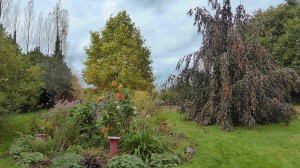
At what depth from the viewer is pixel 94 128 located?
332 inches

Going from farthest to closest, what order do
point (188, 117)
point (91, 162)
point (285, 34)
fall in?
point (285, 34), point (188, 117), point (91, 162)

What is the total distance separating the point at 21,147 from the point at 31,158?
1.15 meters

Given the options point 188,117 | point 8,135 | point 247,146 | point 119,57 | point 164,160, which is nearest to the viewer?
point 164,160

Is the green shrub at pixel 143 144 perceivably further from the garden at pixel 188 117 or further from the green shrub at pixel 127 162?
the green shrub at pixel 127 162

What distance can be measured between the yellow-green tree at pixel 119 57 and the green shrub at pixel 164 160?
37.1ft

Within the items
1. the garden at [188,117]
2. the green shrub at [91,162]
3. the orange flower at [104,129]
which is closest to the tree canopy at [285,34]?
the garden at [188,117]

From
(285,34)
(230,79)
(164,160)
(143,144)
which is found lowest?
(164,160)

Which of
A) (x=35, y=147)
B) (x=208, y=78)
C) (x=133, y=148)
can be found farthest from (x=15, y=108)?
(x=208, y=78)

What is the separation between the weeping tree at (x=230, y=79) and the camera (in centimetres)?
1067

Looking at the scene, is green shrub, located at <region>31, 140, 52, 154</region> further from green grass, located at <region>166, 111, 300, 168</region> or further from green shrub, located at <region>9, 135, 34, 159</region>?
green grass, located at <region>166, 111, 300, 168</region>

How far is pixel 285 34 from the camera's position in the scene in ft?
70.4

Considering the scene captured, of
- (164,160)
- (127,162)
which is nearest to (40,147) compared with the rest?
(127,162)

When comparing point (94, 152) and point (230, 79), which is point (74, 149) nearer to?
point (94, 152)

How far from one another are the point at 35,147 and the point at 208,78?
6.38m
